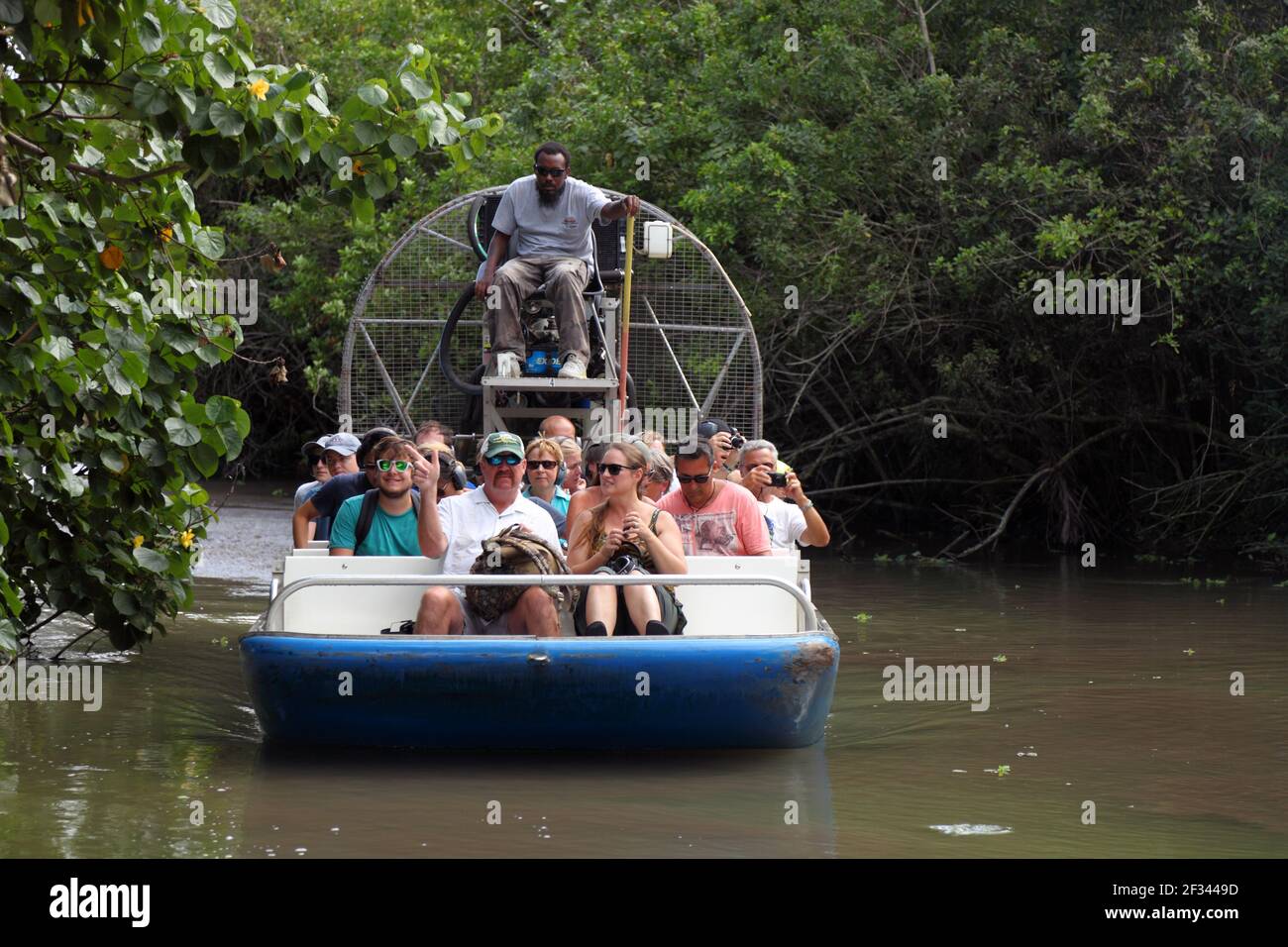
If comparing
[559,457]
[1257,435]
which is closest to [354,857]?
[559,457]

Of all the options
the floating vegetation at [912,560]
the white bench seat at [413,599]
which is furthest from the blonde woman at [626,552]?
the floating vegetation at [912,560]

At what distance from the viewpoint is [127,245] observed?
7.56 meters

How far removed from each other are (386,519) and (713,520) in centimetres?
147

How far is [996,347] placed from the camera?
1838cm

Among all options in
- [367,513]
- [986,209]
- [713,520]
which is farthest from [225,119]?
[986,209]

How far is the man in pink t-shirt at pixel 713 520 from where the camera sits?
8.17 metres

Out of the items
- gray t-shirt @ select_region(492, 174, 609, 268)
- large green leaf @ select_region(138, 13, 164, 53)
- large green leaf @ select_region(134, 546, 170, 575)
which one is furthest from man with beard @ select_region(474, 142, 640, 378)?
large green leaf @ select_region(138, 13, 164, 53)

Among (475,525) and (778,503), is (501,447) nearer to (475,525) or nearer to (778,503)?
(475,525)

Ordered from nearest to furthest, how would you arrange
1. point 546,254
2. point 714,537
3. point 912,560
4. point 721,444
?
point 714,537 → point 721,444 → point 546,254 → point 912,560

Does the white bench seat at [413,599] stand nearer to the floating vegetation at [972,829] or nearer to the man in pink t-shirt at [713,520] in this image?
the man in pink t-shirt at [713,520]

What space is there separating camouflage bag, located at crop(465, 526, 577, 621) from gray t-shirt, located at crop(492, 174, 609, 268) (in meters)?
4.01

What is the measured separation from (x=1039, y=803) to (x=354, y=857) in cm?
263

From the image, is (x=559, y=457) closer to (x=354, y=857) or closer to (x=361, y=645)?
(x=361, y=645)

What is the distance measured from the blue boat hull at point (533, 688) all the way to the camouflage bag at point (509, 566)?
0.46m
